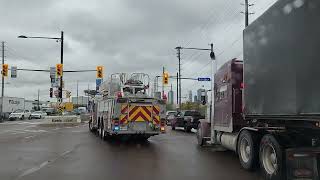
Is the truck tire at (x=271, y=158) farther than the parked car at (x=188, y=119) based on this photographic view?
No

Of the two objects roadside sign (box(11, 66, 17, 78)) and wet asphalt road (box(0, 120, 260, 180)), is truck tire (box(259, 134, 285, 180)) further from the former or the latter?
roadside sign (box(11, 66, 17, 78))

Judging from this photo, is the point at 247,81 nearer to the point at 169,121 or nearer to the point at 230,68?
the point at 230,68

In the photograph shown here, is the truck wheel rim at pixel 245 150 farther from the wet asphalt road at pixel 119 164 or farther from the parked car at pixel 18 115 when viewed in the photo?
the parked car at pixel 18 115

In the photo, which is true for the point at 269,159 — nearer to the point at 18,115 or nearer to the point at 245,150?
the point at 245,150

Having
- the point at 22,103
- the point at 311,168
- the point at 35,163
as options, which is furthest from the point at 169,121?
the point at 22,103

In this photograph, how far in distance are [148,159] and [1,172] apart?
4.72 meters

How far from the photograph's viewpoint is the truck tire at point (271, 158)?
8844 millimetres

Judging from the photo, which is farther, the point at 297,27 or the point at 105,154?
the point at 105,154

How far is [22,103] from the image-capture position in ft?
272

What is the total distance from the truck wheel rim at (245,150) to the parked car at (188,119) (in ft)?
61.5

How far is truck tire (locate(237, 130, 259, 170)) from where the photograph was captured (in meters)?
10.7

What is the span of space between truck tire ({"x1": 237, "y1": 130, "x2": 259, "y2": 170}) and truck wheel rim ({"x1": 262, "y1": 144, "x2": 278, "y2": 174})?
30.5 inches

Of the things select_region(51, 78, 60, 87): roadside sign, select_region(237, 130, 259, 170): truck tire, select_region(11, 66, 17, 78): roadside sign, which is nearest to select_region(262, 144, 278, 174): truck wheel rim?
select_region(237, 130, 259, 170): truck tire

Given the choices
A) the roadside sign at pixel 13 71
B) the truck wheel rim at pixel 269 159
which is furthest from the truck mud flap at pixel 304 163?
the roadside sign at pixel 13 71
